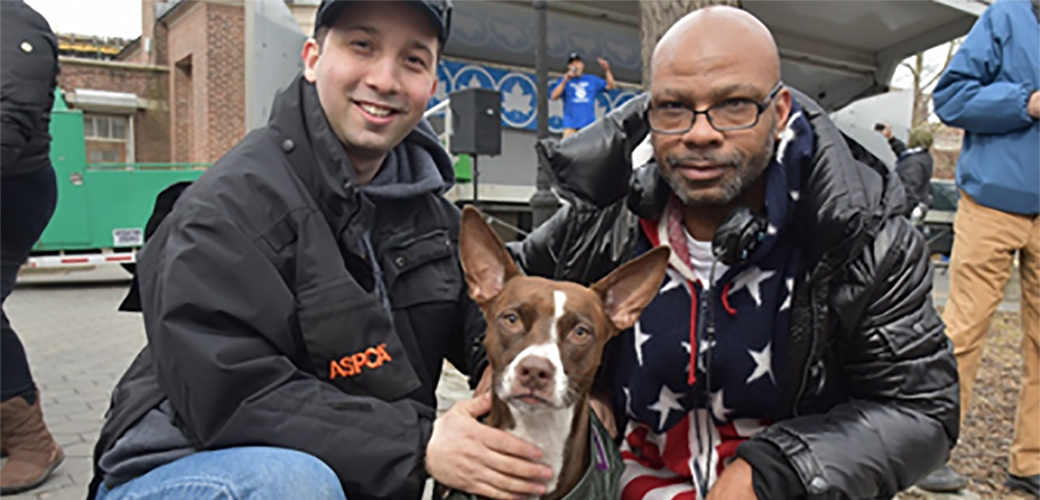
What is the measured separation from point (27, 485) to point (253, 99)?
3891 mm

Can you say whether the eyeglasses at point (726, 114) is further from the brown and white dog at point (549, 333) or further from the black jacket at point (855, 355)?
the brown and white dog at point (549, 333)

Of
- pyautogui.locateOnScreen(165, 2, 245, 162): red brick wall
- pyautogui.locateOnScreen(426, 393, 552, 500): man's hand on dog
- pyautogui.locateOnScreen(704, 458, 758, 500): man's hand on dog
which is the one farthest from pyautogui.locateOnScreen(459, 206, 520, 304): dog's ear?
pyautogui.locateOnScreen(165, 2, 245, 162): red brick wall

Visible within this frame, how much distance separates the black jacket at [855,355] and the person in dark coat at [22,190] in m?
2.99

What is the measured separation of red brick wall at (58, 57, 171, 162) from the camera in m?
24.5

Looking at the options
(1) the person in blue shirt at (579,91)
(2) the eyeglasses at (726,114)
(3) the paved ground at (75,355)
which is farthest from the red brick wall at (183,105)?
(2) the eyeglasses at (726,114)

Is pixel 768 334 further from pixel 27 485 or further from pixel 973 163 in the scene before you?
pixel 27 485

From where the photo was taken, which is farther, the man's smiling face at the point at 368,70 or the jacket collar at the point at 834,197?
the man's smiling face at the point at 368,70

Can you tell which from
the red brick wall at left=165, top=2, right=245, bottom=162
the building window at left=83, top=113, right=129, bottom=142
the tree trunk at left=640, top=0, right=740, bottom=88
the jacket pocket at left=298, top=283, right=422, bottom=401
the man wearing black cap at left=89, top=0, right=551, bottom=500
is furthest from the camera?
the building window at left=83, top=113, right=129, bottom=142

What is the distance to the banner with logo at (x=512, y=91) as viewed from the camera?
37.7 ft

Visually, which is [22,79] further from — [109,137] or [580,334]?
[109,137]

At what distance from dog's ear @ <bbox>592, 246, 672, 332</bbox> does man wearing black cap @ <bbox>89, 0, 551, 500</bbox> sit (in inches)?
17.5

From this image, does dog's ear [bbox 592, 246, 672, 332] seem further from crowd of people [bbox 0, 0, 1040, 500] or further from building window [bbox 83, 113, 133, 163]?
building window [bbox 83, 113, 133, 163]

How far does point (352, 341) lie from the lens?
1.94 meters

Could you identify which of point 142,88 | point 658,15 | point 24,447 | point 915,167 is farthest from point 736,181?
point 142,88
